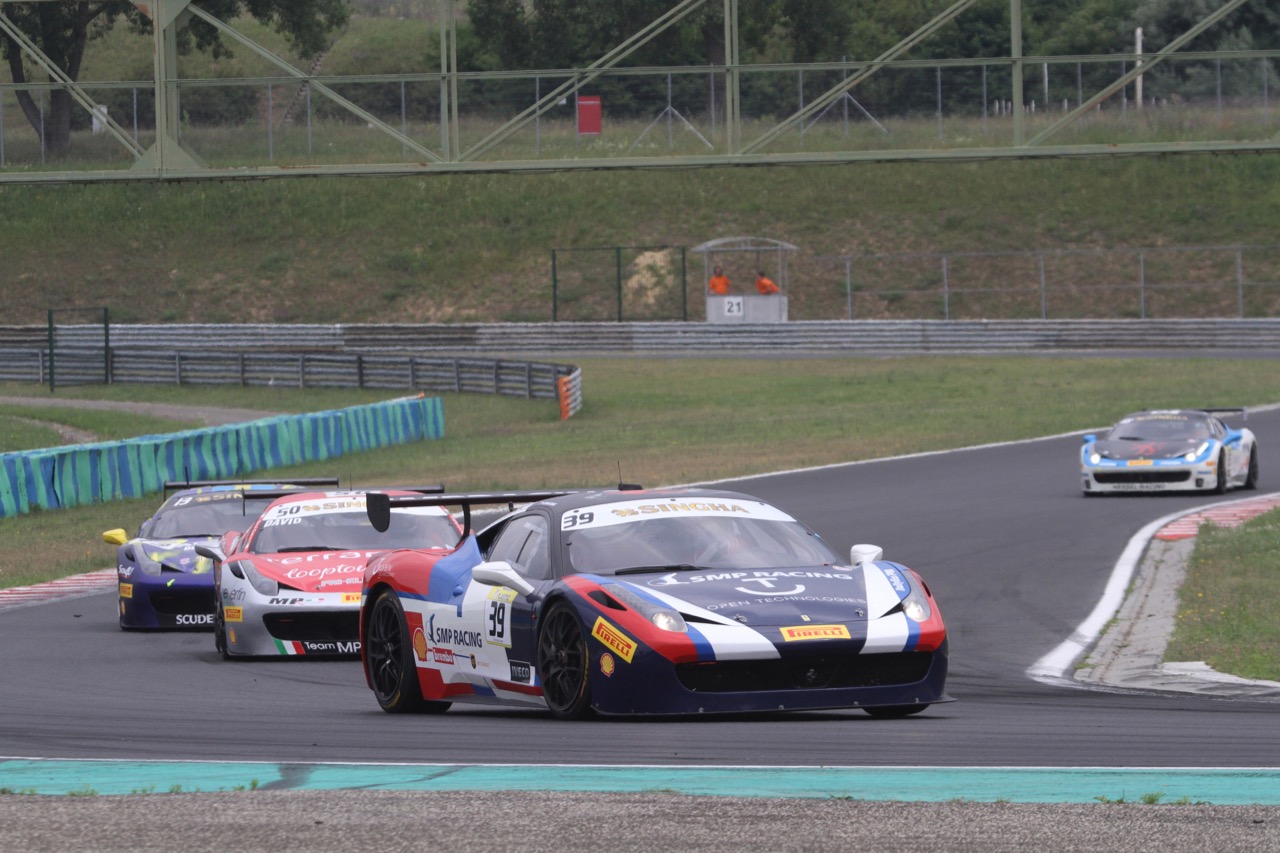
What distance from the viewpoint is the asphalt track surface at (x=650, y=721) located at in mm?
7328

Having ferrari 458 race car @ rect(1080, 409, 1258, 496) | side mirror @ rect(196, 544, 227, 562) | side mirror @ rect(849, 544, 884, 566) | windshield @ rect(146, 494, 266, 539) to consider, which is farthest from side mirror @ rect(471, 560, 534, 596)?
ferrari 458 race car @ rect(1080, 409, 1258, 496)

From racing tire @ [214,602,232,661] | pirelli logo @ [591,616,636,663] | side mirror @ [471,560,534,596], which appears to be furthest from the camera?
racing tire @ [214,602,232,661]

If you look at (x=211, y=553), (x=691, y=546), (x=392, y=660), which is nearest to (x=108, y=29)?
(x=211, y=553)

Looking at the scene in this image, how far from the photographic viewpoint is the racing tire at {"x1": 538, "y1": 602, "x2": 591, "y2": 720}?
8.23 metres

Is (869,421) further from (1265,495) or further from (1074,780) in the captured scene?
(1074,780)

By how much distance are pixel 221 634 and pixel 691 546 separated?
5.03m

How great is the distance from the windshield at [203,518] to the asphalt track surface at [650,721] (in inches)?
33.3

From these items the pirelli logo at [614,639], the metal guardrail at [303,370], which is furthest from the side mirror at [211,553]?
the metal guardrail at [303,370]

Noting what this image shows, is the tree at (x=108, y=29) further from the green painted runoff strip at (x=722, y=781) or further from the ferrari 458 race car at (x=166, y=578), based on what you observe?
the green painted runoff strip at (x=722, y=781)

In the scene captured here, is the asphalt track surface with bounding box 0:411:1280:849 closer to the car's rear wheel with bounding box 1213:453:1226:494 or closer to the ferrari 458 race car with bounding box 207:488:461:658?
the ferrari 458 race car with bounding box 207:488:461:658

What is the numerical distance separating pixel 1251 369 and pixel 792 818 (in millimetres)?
41545

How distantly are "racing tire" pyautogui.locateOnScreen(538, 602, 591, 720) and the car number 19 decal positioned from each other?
1.12 ft

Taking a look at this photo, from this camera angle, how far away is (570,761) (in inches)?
285

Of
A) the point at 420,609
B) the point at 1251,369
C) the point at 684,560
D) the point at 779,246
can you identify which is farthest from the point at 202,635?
the point at 779,246
